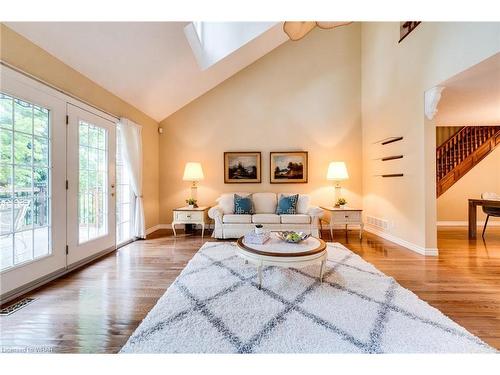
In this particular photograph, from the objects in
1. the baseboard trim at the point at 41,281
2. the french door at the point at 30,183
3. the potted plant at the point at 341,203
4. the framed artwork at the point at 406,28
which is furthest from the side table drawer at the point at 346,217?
the french door at the point at 30,183

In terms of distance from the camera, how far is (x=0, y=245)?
212 centimetres

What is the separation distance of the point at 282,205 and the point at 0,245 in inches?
153

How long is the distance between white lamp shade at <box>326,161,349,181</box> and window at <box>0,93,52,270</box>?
4.56 meters

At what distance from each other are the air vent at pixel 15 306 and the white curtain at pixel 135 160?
231 centimetres

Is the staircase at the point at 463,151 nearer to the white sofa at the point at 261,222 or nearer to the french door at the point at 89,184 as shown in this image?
the white sofa at the point at 261,222

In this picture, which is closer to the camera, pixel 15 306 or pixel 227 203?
pixel 15 306

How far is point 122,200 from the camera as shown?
4.29 m

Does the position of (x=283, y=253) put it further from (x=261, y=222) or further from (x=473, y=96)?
(x=473, y=96)

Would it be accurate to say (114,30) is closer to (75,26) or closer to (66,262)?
(75,26)

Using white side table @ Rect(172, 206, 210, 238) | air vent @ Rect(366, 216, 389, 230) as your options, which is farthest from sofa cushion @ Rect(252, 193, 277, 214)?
air vent @ Rect(366, 216, 389, 230)

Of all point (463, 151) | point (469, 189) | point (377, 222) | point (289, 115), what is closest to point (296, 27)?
point (289, 115)

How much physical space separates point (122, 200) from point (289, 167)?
3.46 m

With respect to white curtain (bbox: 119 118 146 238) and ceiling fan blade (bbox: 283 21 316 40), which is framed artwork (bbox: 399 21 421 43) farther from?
white curtain (bbox: 119 118 146 238)

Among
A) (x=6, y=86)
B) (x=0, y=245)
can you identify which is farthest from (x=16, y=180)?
(x=6, y=86)
